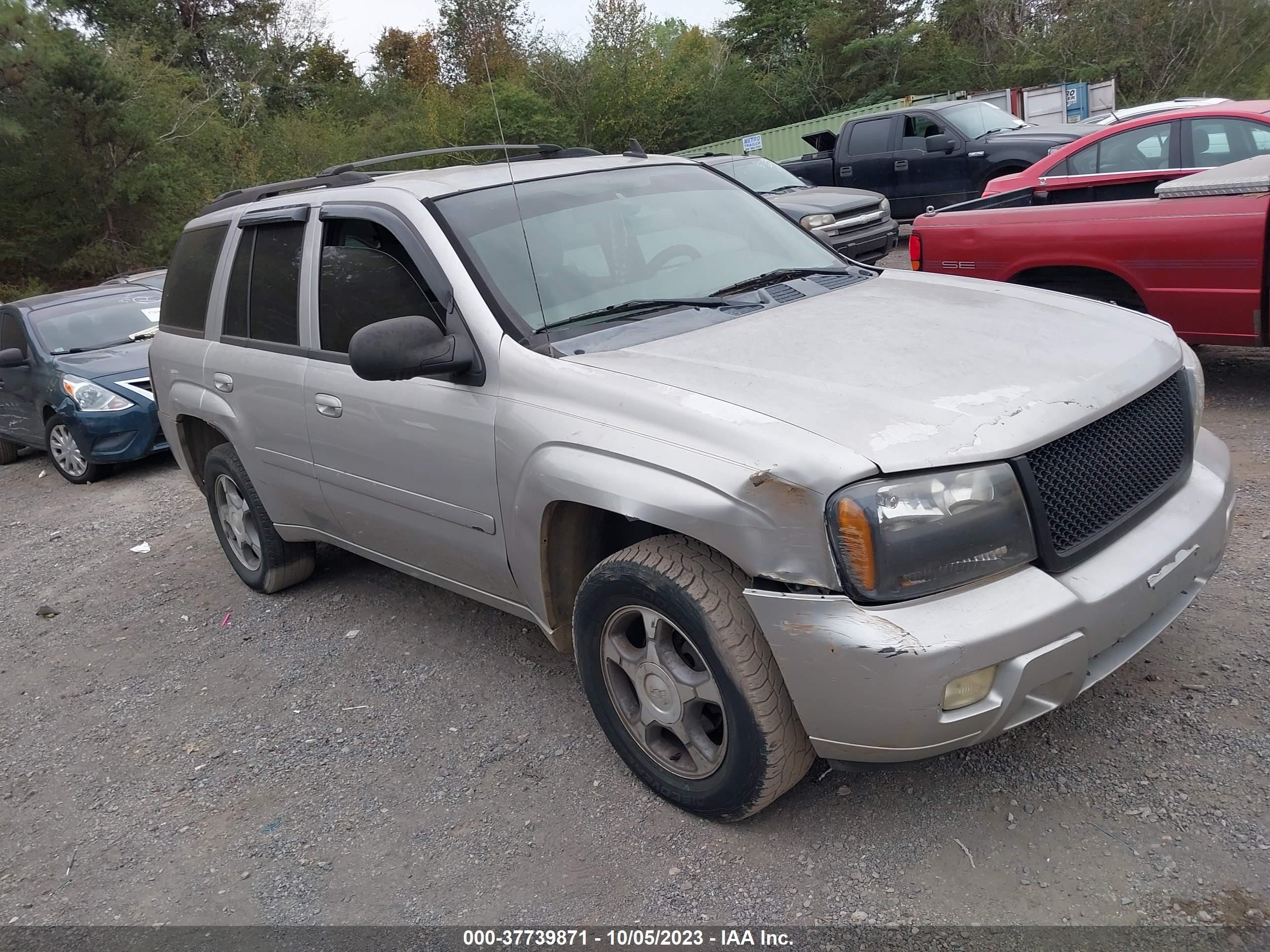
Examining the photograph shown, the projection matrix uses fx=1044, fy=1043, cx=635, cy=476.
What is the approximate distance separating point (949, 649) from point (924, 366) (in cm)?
87

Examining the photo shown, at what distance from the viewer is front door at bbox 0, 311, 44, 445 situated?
9.38m

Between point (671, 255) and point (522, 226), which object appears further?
point (671, 255)

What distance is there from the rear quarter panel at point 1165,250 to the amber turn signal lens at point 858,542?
12.7ft

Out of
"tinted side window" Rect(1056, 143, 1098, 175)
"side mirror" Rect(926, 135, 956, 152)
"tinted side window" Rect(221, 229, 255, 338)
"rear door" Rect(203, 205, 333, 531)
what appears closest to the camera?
"rear door" Rect(203, 205, 333, 531)

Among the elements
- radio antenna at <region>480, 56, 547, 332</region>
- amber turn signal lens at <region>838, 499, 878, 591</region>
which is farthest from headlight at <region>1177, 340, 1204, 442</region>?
radio antenna at <region>480, 56, 547, 332</region>

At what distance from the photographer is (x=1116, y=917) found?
2.47 meters

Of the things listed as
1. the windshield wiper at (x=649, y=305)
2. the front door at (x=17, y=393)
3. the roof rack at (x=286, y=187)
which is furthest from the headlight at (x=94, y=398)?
the windshield wiper at (x=649, y=305)

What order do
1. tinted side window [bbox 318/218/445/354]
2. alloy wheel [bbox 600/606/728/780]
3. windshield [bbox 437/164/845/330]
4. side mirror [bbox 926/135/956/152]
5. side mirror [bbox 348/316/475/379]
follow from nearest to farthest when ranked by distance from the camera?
alloy wheel [bbox 600/606/728/780]
side mirror [bbox 348/316/475/379]
windshield [bbox 437/164/845/330]
tinted side window [bbox 318/218/445/354]
side mirror [bbox 926/135/956/152]

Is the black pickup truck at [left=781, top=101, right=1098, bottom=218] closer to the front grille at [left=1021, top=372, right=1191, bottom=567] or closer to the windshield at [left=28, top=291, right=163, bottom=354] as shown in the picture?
the windshield at [left=28, top=291, right=163, bottom=354]

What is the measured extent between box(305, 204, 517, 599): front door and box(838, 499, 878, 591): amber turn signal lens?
1.28 m

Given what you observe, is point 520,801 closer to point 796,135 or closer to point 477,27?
point 477,27

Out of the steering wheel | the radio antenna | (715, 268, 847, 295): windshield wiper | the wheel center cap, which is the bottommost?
the wheel center cap

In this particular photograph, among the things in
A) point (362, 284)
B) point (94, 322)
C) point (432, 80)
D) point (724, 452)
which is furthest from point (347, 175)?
point (432, 80)

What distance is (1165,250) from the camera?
17.9ft
